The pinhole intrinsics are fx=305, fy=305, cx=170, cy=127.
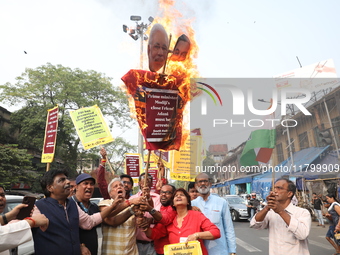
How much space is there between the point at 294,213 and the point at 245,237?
28.2 feet

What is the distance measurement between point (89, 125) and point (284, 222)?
243 inches

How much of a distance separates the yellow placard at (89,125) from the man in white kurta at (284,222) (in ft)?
18.0

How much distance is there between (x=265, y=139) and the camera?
32.7ft

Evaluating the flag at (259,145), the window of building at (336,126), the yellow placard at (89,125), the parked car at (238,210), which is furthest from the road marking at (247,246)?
the parked car at (238,210)

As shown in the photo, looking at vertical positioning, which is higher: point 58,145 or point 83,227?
point 58,145

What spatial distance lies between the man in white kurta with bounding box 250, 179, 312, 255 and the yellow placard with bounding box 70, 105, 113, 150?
548 cm

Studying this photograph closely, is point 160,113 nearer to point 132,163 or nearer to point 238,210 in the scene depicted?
point 132,163

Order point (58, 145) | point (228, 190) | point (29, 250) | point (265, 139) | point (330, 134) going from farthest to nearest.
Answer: point (228, 190) < point (58, 145) < point (330, 134) < point (265, 139) < point (29, 250)

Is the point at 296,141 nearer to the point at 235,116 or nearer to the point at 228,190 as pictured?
the point at 235,116

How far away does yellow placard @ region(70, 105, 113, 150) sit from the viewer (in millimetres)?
8312

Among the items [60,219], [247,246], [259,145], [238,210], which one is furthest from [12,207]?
[238,210]

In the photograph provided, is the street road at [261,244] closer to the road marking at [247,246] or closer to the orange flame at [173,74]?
the road marking at [247,246]

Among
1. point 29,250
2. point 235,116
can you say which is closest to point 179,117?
point 29,250

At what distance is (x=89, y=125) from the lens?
846 cm
